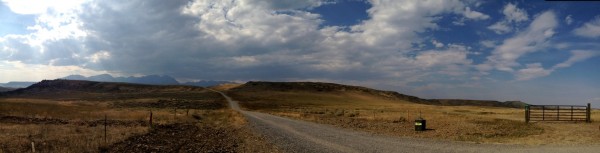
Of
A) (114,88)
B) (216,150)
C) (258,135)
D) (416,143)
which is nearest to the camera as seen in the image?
(216,150)

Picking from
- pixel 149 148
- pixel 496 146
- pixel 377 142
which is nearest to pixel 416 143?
pixel 377 142

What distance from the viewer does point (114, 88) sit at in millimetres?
192375

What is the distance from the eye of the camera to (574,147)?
20375 mm

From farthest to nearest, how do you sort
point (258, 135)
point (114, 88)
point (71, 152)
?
point (114, 88) → point (258, 135) → point (71, 152)

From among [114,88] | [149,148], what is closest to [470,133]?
[149,148]

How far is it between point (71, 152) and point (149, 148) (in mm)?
3889

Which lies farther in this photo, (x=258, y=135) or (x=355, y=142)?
(x=258, y=135)

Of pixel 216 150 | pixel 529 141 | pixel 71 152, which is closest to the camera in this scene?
pixel 71 152

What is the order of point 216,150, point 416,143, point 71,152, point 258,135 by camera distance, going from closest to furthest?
point 71,152 < point 216,150 < point 416,143 < point 258,135

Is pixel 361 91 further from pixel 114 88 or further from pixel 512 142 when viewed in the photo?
pixel 512 142

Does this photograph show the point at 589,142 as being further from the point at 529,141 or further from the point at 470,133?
the point at 470,133

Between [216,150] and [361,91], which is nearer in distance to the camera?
[216,150]

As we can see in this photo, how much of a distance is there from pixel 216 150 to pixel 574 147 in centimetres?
1529

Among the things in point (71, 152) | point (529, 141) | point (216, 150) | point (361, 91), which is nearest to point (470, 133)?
point (529, 141)
